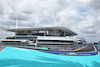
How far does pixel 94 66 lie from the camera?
1385 centimetres

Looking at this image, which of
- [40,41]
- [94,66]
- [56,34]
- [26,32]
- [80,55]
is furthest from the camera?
→ [26,32]

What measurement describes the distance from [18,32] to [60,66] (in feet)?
226

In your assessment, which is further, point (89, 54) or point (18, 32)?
point (18, 32)

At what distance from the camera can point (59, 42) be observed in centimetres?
5491

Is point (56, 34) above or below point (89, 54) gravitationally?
above

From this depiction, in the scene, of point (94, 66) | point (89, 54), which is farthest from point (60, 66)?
point (89, 54)

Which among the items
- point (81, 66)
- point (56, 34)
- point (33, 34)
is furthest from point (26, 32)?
point (81, 66)

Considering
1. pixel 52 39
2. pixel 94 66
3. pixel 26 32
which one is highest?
pixel 26 32

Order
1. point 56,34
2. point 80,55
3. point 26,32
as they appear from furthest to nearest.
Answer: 1. point 26,32
2. point 56,34
3. point 80,55

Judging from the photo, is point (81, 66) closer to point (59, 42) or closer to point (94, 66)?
point (94, 66)

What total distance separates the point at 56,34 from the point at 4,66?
5537cm

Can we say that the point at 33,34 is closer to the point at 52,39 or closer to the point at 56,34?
the point at 56,34

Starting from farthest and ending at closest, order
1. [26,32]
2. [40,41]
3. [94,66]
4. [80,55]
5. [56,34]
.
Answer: [26,32] < [56,34] < [40,41] < [80,55] < [94,66]

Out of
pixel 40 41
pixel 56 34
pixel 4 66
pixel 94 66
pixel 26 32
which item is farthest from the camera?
pixel 26 32
